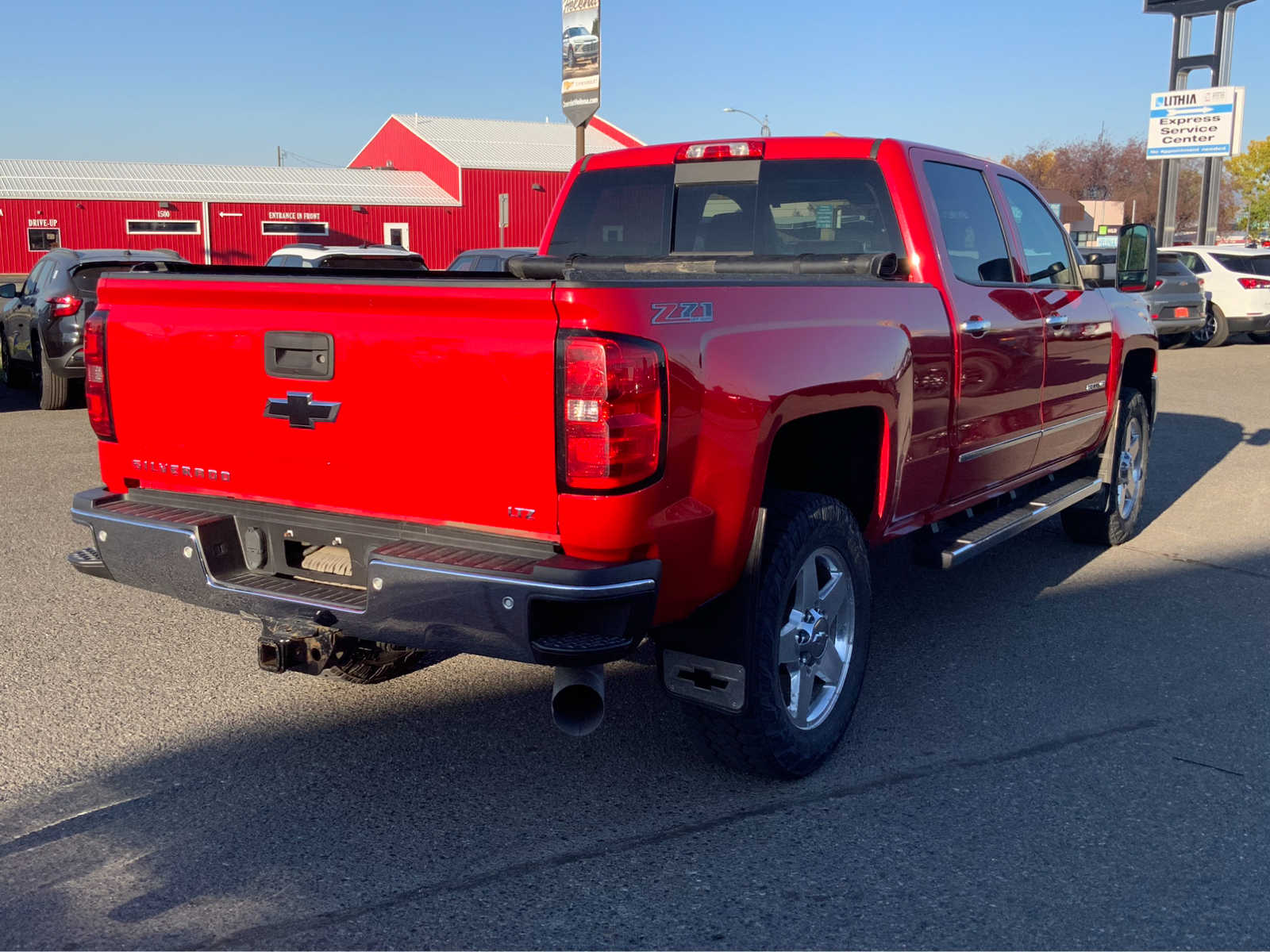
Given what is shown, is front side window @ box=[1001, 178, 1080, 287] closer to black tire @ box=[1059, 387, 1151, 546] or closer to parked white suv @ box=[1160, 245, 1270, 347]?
black tire @ box=[1059, 387, 1151, 546]

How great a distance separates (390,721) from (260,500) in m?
1.02

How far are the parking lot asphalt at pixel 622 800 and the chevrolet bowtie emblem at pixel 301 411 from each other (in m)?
1.12

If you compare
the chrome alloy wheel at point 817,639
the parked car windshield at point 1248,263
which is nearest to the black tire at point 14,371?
the chrome alloy wheel at point 817,639

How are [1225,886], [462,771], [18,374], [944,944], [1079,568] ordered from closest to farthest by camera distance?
[944,944] → [1225,886] → [462,771] → [1079,568] → [18,374]

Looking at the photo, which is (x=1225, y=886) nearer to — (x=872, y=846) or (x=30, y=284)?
(x=872, y=846)

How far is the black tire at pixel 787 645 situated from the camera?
358 centimetres

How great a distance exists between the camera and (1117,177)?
96312 mm

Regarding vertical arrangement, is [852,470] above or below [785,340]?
below

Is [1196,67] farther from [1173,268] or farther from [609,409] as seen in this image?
[609,409]

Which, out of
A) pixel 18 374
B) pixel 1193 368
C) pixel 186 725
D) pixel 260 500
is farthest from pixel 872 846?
pixel 1193 368

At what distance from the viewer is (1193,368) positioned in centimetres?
1800

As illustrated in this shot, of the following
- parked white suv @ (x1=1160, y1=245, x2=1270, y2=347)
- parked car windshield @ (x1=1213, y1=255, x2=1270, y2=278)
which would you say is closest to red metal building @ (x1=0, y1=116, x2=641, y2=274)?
parked white suv @ (x1=1160, y1=245, x2=1270, y2=347)

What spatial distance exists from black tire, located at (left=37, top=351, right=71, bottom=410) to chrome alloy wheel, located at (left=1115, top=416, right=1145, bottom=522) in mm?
Result: 9997

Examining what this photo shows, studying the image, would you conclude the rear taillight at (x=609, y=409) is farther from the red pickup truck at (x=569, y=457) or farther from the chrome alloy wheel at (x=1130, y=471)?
the chrome alloy wheel at (x=1130, y=471)
